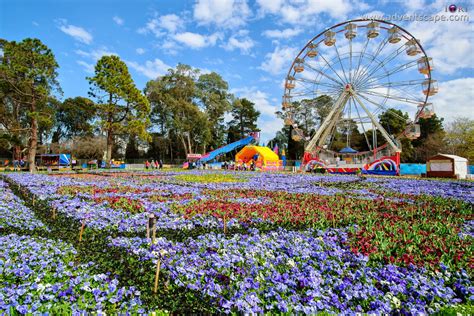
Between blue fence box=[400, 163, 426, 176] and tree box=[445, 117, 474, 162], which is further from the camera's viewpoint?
tree box=[445, 117, 474, 162]

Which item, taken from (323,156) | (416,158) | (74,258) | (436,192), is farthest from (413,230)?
(416,158)

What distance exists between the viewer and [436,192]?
12.0 meters

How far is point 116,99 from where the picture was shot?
1350 inches

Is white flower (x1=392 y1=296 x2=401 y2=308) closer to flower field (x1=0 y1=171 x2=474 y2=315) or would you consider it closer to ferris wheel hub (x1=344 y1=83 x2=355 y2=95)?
flower field (x1=0 y1=171 x2=474 y2=315)

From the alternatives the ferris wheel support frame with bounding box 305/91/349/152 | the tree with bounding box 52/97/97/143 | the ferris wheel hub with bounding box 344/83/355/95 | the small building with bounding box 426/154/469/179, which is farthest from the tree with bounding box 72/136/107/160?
the small building with bounding box 426/154/469/179

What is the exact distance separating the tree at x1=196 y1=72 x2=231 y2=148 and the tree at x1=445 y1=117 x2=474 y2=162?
36298 millimetres

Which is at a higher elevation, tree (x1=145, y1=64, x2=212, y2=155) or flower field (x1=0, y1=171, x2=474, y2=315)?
tree (x1=145, y1=64, x2=212, y2=155)

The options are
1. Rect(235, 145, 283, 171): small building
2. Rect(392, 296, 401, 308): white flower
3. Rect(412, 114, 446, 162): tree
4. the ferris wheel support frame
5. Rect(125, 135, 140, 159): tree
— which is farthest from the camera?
Rect(125, 135, 140, 159): tree

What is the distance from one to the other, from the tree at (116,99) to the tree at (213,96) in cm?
1836

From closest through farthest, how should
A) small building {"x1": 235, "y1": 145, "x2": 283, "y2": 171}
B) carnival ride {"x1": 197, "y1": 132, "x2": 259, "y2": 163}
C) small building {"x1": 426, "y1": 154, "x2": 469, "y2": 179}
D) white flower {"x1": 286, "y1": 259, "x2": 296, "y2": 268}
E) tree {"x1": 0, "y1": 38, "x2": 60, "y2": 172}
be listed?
1. white flower {"x1": 286, "y1": 259, "x2": 296, "y2": 268}
2. small building {"x1": 426, "y1": 154, "x2": 469, "y2": 179}
3. tree {"x1": 0, "y1": 38, "x2": 60, "y2": 172}
4. small building {"x1": 235, "y1": 145, "x2": 283, "y2": 171}
5. carnival ride {"x1": 197, "y1": 132, "x2": 259, "y2": 163}

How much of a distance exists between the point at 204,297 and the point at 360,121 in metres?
30.5

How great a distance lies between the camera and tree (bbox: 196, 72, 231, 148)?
5328 cm

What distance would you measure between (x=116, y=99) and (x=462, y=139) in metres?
48.4

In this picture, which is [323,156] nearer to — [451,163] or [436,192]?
[451,163]
